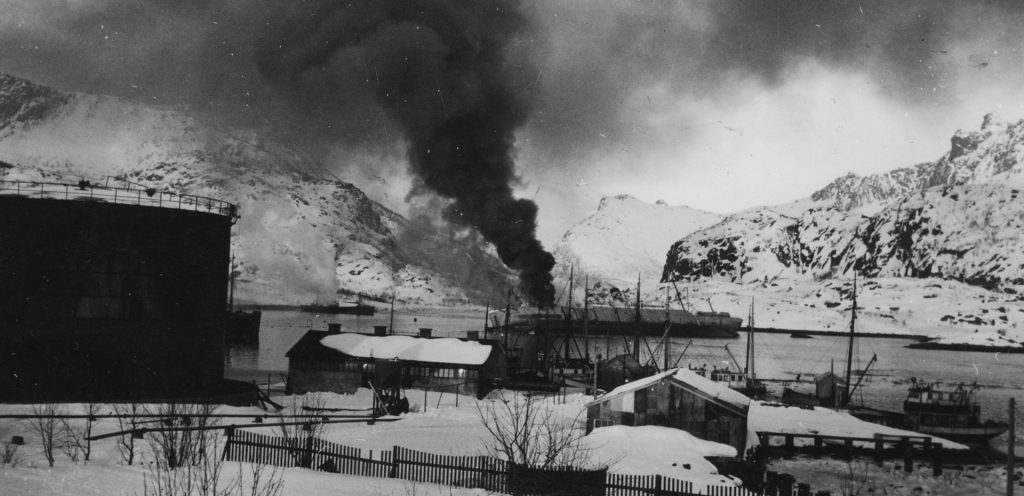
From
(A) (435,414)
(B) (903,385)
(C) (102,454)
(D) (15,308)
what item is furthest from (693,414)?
(B) (903,385)

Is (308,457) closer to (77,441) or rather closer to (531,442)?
(77,441)

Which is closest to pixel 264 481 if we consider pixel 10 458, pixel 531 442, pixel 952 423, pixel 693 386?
pixel 10 458

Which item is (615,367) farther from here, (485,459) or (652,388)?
(485,459)

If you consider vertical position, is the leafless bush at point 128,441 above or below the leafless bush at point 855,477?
above

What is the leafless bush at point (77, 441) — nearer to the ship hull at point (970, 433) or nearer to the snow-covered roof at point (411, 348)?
the snow-covered roof at point (411, 348)

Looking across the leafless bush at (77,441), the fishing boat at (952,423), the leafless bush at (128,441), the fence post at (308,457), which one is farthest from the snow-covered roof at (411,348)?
the fence post at (308,457)

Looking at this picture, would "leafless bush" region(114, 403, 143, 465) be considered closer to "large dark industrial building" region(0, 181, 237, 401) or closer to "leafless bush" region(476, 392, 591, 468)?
"large dark industrial building" region(0, 181, 237, 401)
